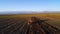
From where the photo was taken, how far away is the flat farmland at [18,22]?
9.45ft

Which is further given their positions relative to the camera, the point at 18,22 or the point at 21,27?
the point at 18,22

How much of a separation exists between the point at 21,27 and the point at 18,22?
28cm

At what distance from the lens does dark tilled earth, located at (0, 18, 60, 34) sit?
106 inches

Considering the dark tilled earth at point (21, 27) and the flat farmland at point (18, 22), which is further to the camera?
the flat farmland at point (18, 22)

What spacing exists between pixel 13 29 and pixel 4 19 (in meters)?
0.49

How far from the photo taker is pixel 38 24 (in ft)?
9.33

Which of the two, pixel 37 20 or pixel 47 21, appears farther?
pixel 47 21

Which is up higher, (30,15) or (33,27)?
(30,15)

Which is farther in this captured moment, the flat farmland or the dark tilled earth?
the flat farmland

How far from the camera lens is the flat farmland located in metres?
2.88

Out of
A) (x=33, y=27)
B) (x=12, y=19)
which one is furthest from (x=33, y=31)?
(x=12, y=19)

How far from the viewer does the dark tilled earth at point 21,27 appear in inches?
106

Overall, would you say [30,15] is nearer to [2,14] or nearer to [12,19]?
[12,19]

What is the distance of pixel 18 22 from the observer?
10.6 feet
